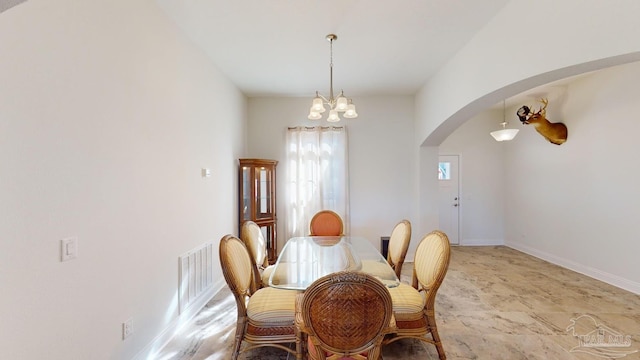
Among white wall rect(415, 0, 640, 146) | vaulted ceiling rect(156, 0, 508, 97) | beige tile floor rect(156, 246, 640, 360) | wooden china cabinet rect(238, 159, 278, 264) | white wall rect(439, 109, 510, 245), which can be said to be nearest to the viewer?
white wall rect(415, 0, 640, 146)

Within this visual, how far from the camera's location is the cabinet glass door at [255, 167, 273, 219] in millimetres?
4344

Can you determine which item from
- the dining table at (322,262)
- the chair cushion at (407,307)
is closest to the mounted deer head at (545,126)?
the dining table at (322,262)

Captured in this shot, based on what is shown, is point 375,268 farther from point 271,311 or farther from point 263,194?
point 263,194

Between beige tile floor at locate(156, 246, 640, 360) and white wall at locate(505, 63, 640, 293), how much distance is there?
0.44m

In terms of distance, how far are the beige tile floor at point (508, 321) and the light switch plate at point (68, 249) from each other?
4.05 ft

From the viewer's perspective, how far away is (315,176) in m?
4.80

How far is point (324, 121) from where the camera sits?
491 centimetres

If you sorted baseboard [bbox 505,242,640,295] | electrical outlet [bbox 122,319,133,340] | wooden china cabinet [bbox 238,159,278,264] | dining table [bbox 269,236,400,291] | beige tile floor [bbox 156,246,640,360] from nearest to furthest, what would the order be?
electrical outlet [bbox 122,319,133,340] → dining table [bbox 269,236,400,291] → beige tile floor [bbox 156,246,640,360] → baseboard [bbox 505,242,640,295] → wooden china cabinet [bbox 238,159,278,264]

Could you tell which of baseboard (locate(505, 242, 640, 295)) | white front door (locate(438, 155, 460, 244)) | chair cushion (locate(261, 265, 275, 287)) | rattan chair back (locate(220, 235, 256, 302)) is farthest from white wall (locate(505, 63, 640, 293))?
rattan chair back (locate(220, 235, 256, 302))

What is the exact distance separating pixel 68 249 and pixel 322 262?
1706 mm

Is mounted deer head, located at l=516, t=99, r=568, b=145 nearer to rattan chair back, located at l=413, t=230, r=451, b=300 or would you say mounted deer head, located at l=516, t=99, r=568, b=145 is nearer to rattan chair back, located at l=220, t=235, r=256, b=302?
rattan chair back, located at l=413, t=230, r=451, b=300

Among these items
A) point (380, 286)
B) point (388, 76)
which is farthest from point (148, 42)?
point (388, 76)

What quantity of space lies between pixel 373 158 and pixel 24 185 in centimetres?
431

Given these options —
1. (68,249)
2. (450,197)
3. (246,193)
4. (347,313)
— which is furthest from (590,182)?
(68,249)
